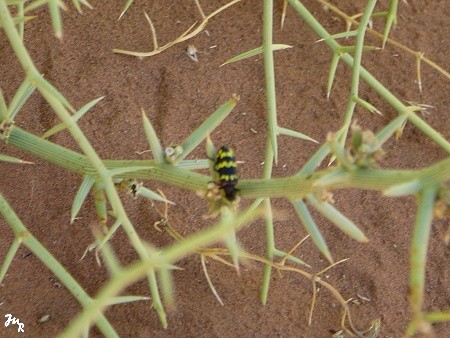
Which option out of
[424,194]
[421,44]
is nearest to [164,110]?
[421,44]

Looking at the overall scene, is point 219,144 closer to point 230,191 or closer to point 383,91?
point 383,91

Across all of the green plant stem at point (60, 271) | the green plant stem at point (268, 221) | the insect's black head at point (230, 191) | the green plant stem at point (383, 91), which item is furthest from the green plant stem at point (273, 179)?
the green plant stem at point (383, 91)

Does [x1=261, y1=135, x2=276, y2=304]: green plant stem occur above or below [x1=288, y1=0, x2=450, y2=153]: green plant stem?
below

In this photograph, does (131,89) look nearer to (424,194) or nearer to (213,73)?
(213,73)

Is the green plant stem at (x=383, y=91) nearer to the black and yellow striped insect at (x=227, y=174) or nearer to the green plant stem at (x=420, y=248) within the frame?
the black and yellow striped insect at (x=227, y=174)

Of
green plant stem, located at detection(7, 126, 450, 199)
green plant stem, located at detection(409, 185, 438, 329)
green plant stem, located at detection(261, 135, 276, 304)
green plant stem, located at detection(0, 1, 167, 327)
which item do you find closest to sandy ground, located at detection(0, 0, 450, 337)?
green plant stem, located at detection(261, 135, 276, 304)
